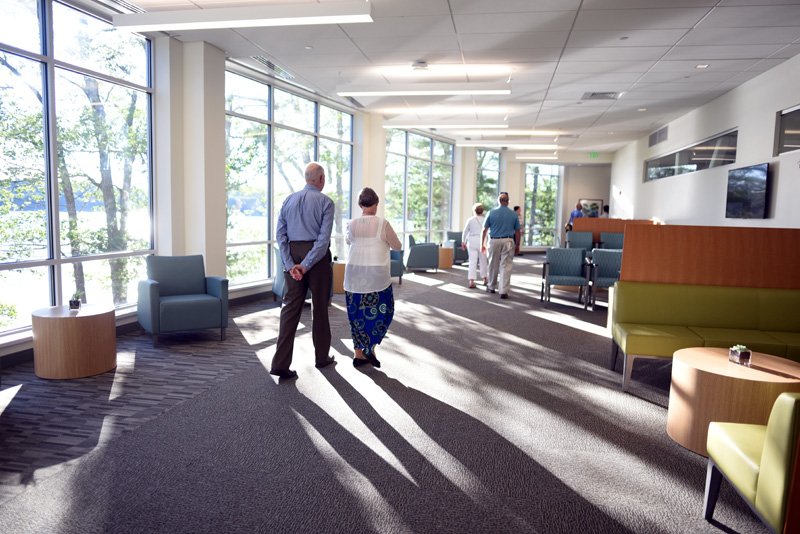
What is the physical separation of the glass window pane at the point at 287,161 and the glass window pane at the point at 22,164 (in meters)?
4.18

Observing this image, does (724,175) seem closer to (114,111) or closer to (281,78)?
(281,78)

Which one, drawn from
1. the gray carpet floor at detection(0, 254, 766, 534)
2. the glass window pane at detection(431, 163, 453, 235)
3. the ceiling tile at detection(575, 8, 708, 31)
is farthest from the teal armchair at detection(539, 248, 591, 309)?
the glass window pane at detection(431, 163, 453, 235)

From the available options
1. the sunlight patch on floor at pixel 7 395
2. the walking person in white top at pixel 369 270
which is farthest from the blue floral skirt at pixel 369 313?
the sunlight patch on floor at pixel 7 395

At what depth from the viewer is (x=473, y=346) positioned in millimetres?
6055

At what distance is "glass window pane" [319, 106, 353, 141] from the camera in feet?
36.3

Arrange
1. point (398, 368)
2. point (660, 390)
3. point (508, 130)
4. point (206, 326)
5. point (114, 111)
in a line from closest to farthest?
point (660, 390), point (398, 368), point (206, 326), point (114, 111), point (508, 130)

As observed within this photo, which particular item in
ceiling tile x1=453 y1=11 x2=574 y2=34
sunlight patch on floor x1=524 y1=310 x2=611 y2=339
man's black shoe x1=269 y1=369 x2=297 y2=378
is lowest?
sunlight patch on floor x1=524 y1=310 x2=611 y2=339

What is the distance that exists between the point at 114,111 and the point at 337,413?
4.80 meters

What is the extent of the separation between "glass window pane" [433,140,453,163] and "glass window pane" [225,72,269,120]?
310 inches

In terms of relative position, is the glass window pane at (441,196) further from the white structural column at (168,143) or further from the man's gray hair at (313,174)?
the man's gray hair at (313,174)

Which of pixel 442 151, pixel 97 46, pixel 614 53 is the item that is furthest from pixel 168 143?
pixel 442 151

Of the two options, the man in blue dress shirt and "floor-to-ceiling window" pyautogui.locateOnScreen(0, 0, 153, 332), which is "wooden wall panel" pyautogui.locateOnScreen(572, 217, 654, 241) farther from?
"floor-to-ceiling window" pyautogui.locateOnScreen(0, 0, 153, 332)

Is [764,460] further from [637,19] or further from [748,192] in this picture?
[748,192]

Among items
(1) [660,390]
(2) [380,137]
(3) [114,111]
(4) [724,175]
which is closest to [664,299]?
(1) [660,390]
